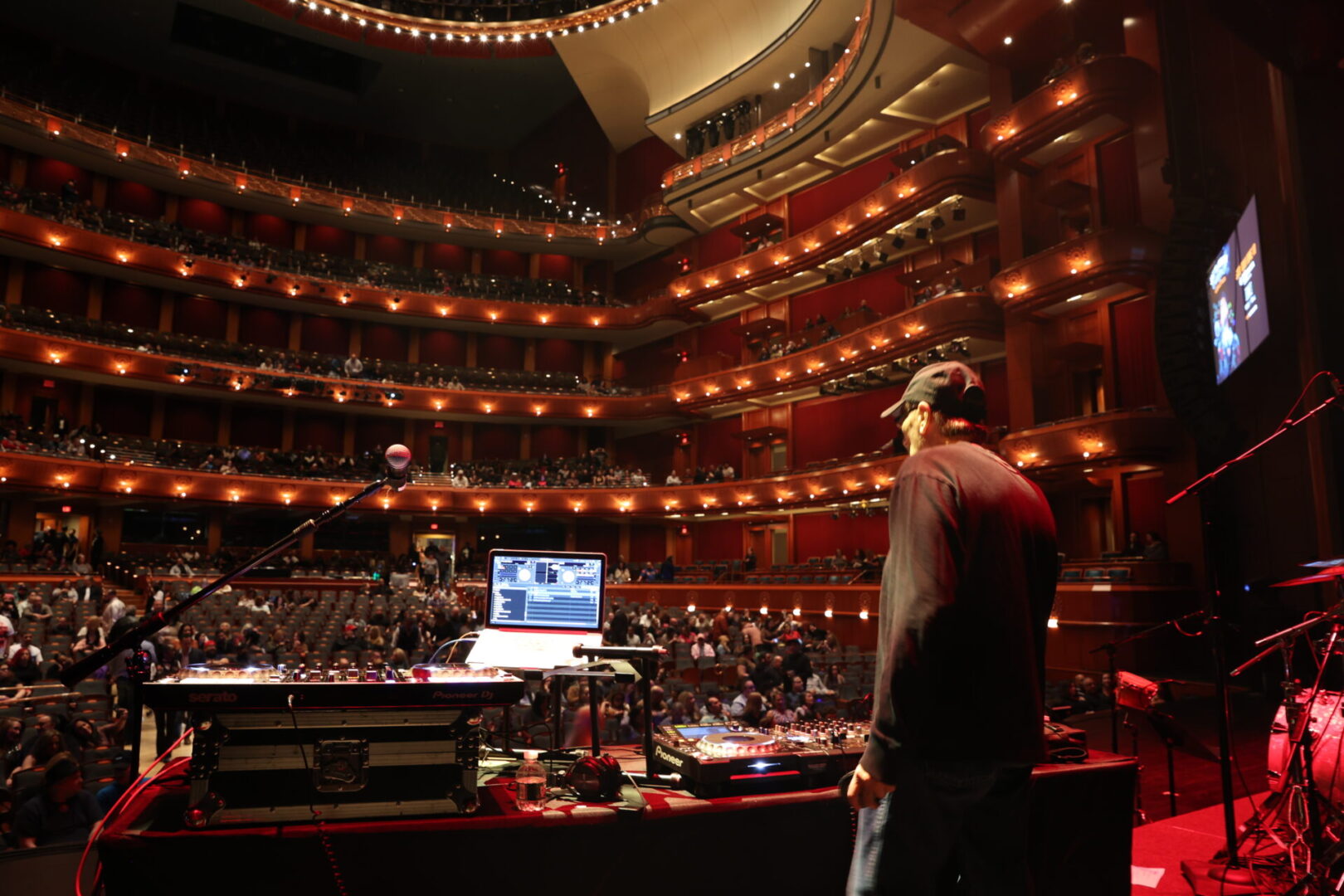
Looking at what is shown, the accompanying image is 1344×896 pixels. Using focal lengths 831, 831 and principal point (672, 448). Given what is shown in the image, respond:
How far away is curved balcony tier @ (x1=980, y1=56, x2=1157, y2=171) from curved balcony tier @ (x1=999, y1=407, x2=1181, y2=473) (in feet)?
18.1

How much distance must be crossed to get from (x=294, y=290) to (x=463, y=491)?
26.8ft

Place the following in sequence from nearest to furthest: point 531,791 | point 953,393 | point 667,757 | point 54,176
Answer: point 953,393 < point 531,791 < point 667,757 < point 54,176

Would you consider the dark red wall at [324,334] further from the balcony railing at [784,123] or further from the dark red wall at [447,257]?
the balcony railing at [784,123]

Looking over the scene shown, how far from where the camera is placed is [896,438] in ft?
7.34

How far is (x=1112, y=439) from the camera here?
13.9 metres

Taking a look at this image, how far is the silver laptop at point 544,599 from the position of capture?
3.25 metres

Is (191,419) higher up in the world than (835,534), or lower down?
higher up

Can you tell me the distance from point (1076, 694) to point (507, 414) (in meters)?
21.6

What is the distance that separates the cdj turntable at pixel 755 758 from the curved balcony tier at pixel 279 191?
88.8 ft

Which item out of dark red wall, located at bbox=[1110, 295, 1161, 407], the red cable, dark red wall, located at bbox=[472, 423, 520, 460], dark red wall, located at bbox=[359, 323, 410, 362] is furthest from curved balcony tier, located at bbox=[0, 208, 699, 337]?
the red cable

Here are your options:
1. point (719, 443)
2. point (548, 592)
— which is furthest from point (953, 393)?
point (719, 443)

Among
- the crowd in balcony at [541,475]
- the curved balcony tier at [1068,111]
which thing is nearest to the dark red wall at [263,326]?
the crowd in balcony at [541,475]

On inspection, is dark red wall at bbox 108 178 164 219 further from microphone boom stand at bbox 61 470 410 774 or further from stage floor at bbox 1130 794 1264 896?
stage floor at bbox 1130 794 1264 896

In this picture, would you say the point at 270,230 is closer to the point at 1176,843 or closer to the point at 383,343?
the point at 383,343
